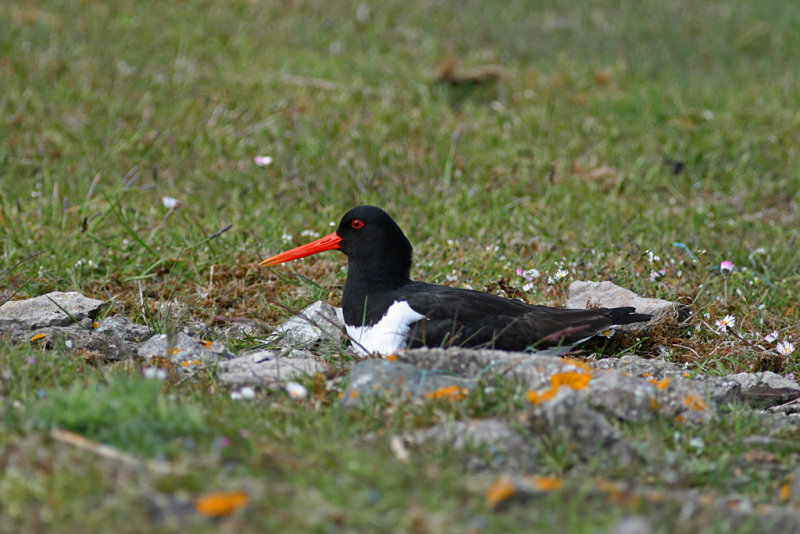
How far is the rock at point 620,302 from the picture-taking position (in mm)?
5336

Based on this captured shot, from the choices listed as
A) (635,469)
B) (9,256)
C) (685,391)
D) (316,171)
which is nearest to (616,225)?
(316,171)

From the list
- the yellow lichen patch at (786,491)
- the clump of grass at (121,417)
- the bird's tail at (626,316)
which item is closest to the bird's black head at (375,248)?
the bird's tail at (626,316)

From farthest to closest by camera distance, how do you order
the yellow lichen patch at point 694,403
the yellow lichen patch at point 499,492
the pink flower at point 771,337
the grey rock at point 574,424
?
the pink flower at point 771,337, the yellow lichen patch at point 694,403, the grey rock at point 574,424, the yellow lichen patch at point 499,492

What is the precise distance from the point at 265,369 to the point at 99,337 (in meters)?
1.17

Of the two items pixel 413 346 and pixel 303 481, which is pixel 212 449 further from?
pixel 413 346

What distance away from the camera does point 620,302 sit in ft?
17.9

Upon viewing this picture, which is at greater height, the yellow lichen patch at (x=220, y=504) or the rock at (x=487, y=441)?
the yellow lichen patch at (x=220, y=504)

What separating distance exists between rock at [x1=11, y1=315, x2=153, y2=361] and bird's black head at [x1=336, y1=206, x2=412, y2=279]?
1.33 metres

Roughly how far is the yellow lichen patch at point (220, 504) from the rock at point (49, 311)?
2.70 m

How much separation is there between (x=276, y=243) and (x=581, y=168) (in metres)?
3.24

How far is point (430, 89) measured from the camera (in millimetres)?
9688

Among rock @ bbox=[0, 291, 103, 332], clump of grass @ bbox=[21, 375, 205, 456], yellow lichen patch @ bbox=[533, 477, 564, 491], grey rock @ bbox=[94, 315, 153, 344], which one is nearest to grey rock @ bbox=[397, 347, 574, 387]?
yellow lichen patch @ bbox=[533, 477, 564, 491]

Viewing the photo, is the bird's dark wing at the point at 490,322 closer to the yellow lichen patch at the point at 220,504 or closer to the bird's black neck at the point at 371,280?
the bird's black neck at the point at 371,280

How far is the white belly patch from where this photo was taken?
4816 millimetres
